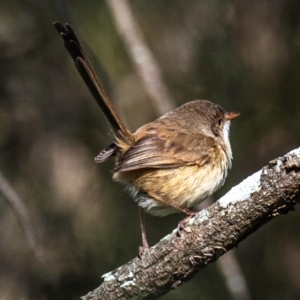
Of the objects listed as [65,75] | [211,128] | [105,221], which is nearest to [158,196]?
[211,128]

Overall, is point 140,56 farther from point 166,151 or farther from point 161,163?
point 161,163

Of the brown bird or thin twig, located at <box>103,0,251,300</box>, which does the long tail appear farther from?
thin twig, located at <box>103,0,251,300</box>

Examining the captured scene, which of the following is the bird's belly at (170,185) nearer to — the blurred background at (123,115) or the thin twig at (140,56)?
the thin twig at (140,56)

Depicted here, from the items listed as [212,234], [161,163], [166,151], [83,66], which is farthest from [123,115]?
[212,234]

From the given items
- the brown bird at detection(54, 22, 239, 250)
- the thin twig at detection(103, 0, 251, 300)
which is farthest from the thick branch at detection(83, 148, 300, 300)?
the thin twig at detection(103, 0, 251, 300)

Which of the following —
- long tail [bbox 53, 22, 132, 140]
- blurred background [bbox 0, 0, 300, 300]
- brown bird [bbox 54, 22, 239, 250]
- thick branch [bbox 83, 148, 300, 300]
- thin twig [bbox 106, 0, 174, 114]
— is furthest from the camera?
blurred background [bbox 0, 0, 300, 300]
